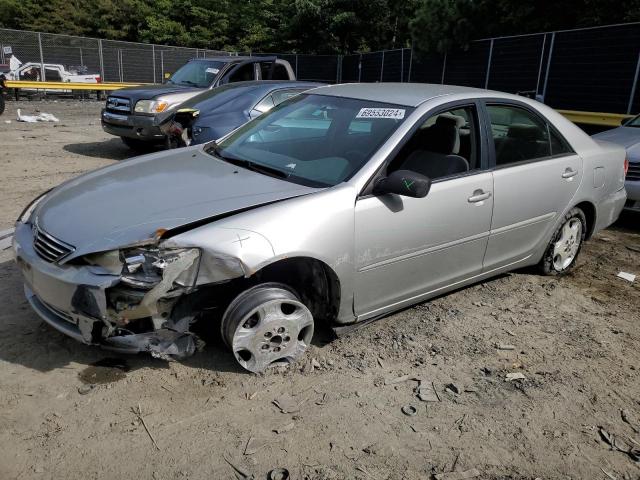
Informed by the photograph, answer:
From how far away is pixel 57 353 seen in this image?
3.13 meters

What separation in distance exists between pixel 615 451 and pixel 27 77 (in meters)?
23.8

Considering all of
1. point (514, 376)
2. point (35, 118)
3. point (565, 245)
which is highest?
point (565, 245)

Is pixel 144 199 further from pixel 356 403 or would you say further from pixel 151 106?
pixel 151 106

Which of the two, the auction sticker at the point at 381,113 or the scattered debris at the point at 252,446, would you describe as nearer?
the scattered debris at the point at 252,446

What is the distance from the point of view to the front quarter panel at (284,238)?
8.77 ft

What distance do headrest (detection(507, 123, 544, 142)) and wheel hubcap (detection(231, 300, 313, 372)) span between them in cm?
232

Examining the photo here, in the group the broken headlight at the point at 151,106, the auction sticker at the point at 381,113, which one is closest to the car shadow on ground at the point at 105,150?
the broken headlight at the point at 151,106

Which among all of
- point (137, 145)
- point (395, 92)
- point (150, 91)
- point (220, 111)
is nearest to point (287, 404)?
point (395, 92)

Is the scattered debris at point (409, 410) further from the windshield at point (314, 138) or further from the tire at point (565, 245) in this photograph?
the tire at point (565, 245)

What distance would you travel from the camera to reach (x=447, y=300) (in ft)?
13.7

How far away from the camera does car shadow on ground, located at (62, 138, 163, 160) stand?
31.8 ft

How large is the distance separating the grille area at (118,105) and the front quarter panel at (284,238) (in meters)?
7.30

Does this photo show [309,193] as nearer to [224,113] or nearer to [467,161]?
[467,161]

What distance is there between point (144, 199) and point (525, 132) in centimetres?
298
